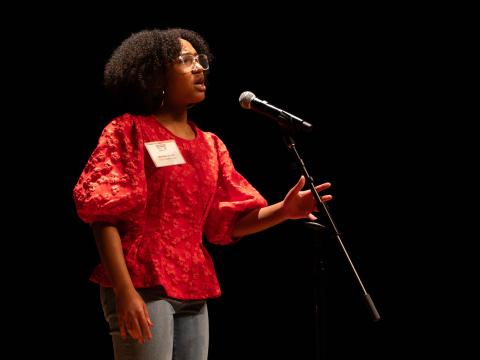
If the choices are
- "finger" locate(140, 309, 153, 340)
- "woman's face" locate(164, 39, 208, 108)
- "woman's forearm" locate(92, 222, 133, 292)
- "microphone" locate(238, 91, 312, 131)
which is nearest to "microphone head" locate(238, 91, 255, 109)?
"microphone" locate(238, 91, 312, 131)

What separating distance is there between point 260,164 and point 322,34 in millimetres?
672

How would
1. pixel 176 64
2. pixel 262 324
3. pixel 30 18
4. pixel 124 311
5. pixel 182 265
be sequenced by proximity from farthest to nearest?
pixel 262 324 < pixel 30 18 < pixel 176 64 < pixel 182 265 < pixel 124 311

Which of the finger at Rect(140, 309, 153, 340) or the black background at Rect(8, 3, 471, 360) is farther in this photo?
the black background at Rect(8, 3, 471, 360)

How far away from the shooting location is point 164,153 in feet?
6.13

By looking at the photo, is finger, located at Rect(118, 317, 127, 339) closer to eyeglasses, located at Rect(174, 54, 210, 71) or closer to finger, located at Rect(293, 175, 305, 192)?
finger, located at Rect(293, 175, 305, 192)

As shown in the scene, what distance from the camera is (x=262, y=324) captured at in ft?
9.98

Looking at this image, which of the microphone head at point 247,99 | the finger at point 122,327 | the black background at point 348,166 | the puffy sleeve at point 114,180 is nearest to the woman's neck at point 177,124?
the puffy sleeve at point 114,180

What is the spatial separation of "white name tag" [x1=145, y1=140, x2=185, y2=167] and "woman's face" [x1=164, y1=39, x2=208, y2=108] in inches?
6.1

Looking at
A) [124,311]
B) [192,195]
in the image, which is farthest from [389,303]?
[124,311]

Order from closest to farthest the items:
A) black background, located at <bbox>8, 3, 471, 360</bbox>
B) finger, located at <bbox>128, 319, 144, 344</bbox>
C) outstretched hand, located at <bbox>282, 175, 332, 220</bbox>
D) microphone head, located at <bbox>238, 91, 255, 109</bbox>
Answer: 1. finger, located at <bbox>128, 319, 144, 344</bbox>
2. microphone head, located at <bbox>238, 91, 255, 109</bbox>
3. outstretched hand, located at <bbox>282, 175, 332, 220</bbox>
4. black background, located at <bbox>8, 3, 471, 360</bbox>

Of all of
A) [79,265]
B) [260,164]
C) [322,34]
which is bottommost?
[79,265]

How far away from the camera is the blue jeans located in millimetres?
1717

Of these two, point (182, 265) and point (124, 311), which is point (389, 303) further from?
point (124, 311)

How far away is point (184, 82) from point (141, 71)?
0.44 ft
